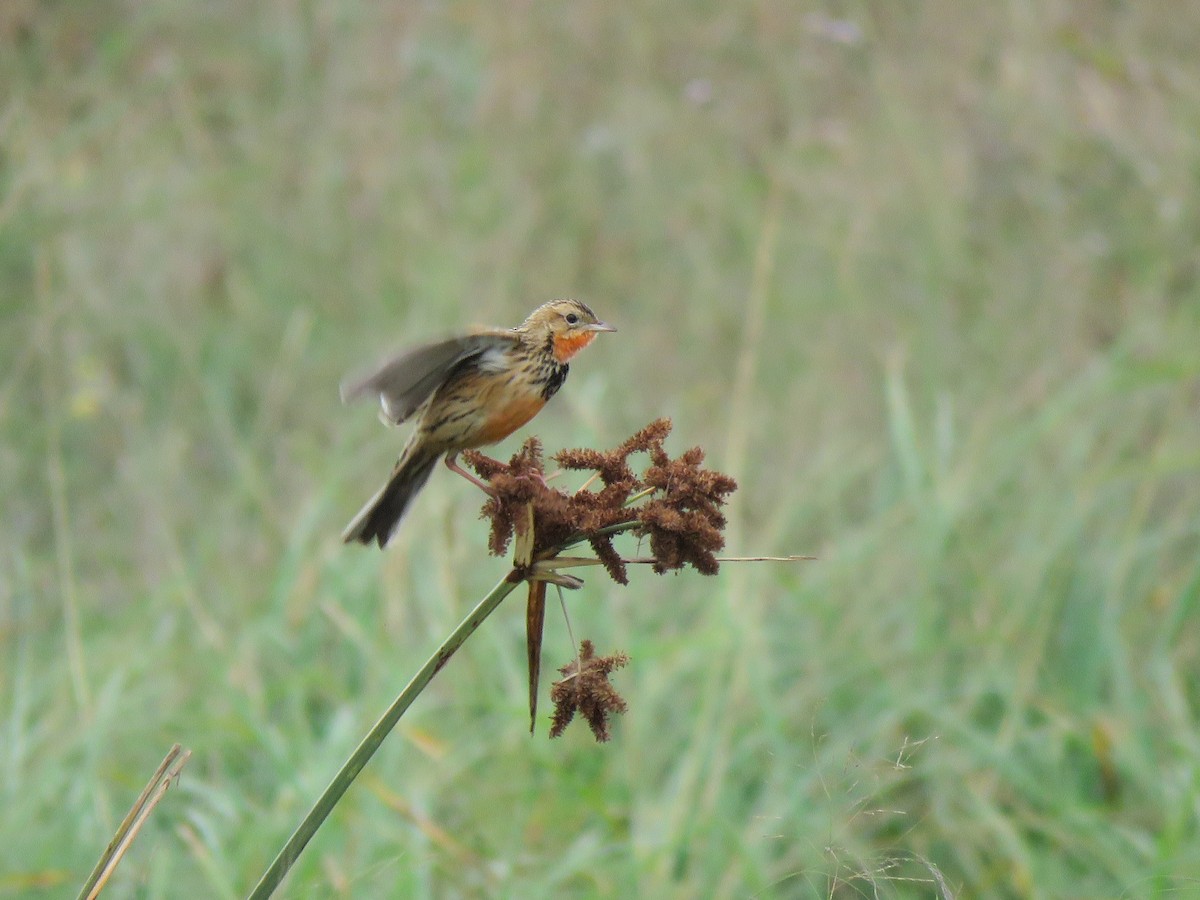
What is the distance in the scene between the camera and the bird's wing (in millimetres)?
2352

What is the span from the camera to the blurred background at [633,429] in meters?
3.72

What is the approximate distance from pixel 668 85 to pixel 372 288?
2.28 meters

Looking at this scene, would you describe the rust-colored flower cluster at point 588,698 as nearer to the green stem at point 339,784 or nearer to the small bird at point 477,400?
the green stem at point 339,784

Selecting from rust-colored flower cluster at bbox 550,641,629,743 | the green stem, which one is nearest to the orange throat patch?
rust-colored flower cluster at bbox 550,641,629,743

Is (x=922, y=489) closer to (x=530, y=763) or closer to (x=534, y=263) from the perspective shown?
(x=530, y=763)

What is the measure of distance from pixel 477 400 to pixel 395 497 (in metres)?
0.27

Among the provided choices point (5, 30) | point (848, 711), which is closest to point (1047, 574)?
point (848, 711)

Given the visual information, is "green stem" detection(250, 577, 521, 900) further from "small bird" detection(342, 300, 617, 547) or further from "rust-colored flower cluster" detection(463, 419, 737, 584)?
"small bird" detection(342, 300, 617, 547)

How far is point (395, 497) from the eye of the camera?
9.85 ft

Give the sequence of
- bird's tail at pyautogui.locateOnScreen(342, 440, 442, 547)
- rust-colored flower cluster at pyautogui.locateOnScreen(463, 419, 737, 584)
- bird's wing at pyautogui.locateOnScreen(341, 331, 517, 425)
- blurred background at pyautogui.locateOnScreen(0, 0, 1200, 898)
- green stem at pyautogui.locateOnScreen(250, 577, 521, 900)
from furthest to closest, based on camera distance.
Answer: blurred background at pyautogui.locateOnScreen(0, 0, 1200, 898) < bird's tail at pyautogui.locateOnScreen(342, 440, 442, 547) < bird's wing at pyautogui.locateOnScreen(341, 331, 517, 425) < rust-colored flower cluster at pyautogui.locateOnScreen(463, 419, 737, 584) < green stem at pyautogui.locateOnScreen(250, 577, 521, 900)

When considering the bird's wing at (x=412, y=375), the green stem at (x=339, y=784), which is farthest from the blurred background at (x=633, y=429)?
the bird's wing at (x=412, y=375)

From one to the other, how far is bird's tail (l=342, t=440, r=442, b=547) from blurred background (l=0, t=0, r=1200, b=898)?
507mm

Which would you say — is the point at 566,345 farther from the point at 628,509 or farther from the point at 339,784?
the point at 339,784

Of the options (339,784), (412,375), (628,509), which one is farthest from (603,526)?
(412,375)
